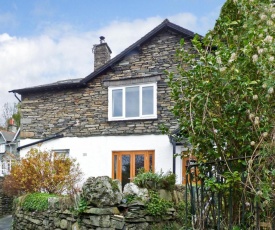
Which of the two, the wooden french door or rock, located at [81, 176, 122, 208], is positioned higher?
the wooden french door

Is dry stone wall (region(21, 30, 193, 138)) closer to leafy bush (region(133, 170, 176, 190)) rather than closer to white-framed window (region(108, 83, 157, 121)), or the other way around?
white-framed window (region(108, 83, 157, 121))

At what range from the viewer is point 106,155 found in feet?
44.8

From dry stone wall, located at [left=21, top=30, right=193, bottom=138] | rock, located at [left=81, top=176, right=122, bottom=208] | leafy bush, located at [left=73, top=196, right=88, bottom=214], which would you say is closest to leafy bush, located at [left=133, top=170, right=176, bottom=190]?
rock, located at [left=81, top=176, right=122, bottom=208]

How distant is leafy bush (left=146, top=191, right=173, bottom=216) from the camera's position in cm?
695

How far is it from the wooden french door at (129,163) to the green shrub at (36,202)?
3.82 m

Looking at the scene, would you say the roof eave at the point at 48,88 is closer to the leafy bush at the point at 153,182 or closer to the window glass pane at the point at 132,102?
the window glass pane at the point at 132,102

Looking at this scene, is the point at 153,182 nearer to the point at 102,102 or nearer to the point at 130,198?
the point at 130,198

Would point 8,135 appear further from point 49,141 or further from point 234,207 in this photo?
point 234,207

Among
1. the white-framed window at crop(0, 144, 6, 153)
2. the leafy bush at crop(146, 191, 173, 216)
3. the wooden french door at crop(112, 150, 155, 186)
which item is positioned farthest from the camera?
the white-framed window at crop(0, 144, 6, 153)


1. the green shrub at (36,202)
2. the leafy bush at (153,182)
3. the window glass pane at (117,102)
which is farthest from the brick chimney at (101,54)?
the leafy bush at (153,182)

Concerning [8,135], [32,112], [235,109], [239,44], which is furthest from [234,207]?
[8,135]

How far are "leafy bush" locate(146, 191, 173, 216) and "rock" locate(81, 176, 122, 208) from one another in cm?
69

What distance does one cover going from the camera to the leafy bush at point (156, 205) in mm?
6949

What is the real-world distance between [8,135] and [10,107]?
12.4 metres
